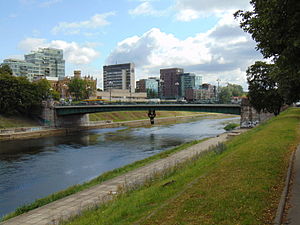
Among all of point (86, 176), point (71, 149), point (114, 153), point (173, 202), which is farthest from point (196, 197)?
point (71, 149)

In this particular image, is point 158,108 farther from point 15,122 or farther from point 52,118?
point 15,122

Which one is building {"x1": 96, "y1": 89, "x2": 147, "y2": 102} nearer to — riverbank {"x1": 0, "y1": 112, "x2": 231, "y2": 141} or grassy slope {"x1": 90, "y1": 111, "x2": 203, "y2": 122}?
grassy slope {"x1": 90, "y1": 111, "x2": 203, "y2": 122}

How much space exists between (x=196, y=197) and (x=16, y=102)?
240 feet

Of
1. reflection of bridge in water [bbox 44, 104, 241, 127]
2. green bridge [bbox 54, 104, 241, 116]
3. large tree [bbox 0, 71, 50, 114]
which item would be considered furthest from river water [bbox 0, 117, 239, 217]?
large tree [bbox 0, 71, 50, 114]

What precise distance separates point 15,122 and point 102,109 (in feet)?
73.1

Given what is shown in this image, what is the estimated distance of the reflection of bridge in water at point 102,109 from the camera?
6334 centimetres

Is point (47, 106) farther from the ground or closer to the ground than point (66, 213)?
farther from the ground

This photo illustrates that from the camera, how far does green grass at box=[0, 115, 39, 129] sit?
6799cm

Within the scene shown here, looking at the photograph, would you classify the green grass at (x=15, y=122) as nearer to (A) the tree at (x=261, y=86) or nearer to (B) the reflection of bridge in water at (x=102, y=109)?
(B) the reflection of bridge in water at (x=102, y=109)

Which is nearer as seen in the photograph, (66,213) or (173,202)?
(173,202)

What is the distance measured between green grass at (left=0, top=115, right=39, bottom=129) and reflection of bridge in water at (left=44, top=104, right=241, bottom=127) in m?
4.87

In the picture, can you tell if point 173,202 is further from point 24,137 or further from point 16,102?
point 16,102

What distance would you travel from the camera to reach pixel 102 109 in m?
76.2

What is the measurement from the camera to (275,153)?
1681cm
